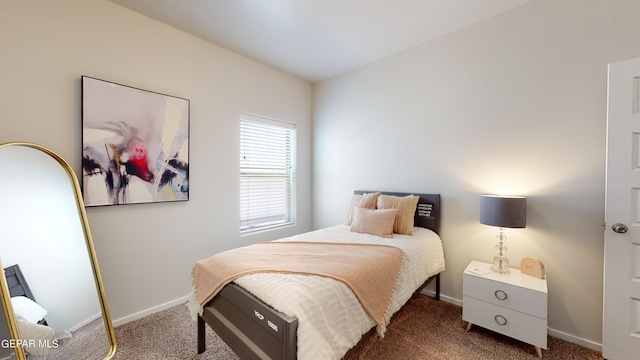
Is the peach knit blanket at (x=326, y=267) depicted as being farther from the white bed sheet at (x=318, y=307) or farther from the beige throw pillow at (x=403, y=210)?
the beige throw pillow at (x=403, y=210)

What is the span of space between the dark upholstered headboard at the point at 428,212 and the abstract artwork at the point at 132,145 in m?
2.49

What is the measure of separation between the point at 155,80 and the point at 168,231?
57.6 inches

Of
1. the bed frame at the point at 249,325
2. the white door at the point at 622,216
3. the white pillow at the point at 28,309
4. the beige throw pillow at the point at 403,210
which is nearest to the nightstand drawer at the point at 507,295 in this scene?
the white door at the point at 622,216

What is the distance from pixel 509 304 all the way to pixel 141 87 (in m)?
3.56

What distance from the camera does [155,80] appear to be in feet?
7.69

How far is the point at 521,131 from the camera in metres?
2.15

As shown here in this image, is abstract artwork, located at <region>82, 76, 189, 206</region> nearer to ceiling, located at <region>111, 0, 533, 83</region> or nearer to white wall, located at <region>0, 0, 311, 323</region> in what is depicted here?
white wall, located at <region>0, 0, 311, 323</region>

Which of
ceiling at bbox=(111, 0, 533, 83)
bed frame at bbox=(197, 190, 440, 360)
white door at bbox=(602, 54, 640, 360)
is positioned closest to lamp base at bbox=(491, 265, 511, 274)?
white door at bbox=(602, 54, 640, 360)

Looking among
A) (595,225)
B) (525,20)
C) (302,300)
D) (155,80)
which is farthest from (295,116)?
(595,225)

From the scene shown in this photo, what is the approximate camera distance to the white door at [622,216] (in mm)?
1582

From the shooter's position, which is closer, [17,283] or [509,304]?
[17,283]

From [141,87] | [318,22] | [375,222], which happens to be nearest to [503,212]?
[375,222]

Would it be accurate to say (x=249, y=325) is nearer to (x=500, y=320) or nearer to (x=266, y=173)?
(x=500, y=320)

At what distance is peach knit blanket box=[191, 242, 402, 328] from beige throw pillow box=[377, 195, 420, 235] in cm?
57
